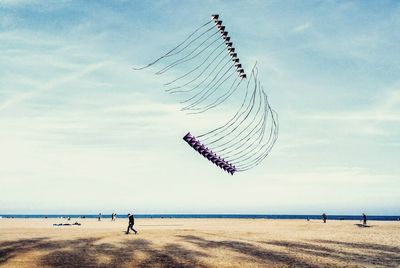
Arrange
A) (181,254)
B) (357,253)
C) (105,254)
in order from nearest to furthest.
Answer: (105,254)
(181,254)
(357,253)

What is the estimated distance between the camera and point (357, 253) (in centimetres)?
2403

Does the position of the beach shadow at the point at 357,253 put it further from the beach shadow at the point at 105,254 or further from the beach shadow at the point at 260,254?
the beach shadow at the point at 105,254

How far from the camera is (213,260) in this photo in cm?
2022

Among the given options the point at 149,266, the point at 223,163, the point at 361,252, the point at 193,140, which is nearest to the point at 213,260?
the point at 149,266

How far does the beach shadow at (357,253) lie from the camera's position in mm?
20828

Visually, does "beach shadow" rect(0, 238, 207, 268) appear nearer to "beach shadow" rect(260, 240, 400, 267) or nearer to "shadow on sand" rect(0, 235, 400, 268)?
"shadow on sand" rect(0, 235, 400, 268)

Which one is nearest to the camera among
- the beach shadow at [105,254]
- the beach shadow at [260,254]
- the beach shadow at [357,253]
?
the beach shadow at [105,254]

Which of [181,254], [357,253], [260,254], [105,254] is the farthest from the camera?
[357,253]

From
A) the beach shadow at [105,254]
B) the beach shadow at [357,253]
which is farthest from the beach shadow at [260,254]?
the beach shadow at [105,254]

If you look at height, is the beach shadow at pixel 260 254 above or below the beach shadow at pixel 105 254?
above

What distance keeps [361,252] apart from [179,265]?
14.0 metres

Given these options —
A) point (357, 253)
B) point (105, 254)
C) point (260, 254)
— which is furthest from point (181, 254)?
point (357, 253)

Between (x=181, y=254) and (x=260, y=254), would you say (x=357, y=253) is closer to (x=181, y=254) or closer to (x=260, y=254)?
(x=260, y=254)

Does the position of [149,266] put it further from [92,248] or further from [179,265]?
[92,248]
